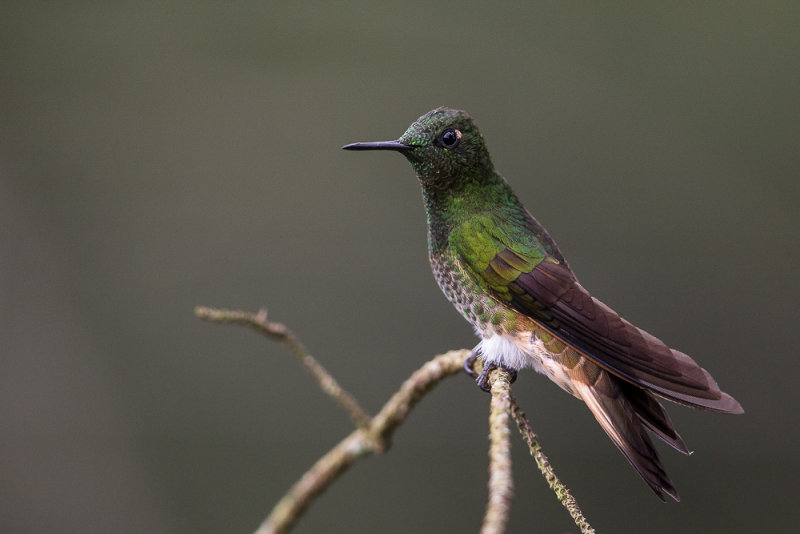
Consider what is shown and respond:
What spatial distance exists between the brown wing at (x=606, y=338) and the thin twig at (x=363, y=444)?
0.19 meters

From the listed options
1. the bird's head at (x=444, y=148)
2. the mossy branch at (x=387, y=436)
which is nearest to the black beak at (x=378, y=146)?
the bird's head at (x=444, y=148)

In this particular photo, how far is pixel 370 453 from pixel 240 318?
34cm

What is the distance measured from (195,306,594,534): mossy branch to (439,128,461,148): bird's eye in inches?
16.9

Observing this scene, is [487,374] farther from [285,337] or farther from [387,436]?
[285,337]

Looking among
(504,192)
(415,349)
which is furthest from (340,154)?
(504,192)

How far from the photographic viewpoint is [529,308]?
146cm

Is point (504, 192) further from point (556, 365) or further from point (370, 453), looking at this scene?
point (370, 453)

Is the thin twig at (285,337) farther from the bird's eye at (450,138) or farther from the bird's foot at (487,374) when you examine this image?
the bird's eye at (450,138)

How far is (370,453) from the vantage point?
1273 mm

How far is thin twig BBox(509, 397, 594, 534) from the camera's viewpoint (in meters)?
0.95

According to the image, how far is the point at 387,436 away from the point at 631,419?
0.46 m

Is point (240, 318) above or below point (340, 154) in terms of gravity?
below

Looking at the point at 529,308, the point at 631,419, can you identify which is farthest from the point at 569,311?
the point at 631,419

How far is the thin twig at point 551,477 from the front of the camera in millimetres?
948
